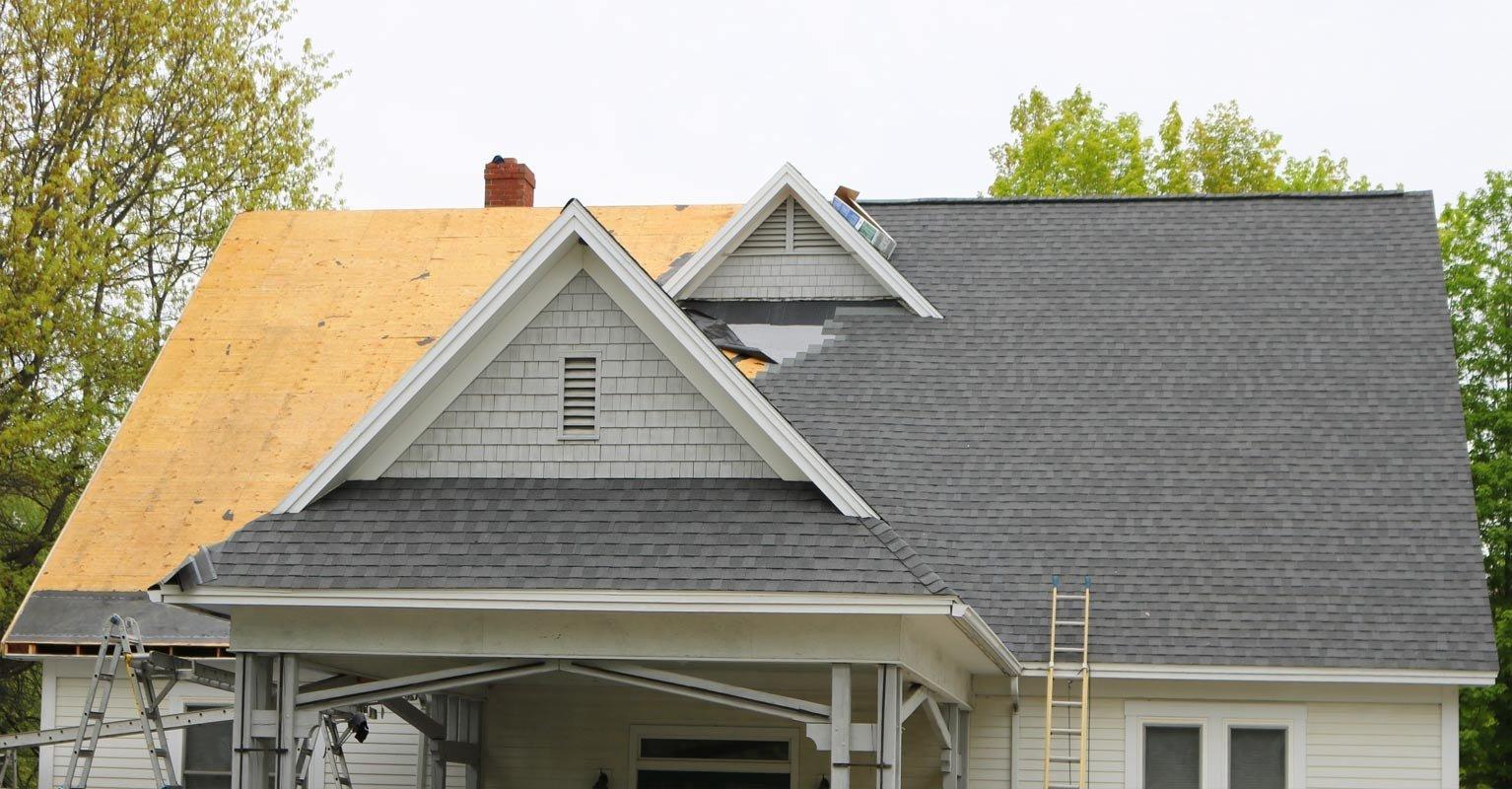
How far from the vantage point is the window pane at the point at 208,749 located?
20.5m

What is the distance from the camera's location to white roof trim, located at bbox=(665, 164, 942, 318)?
874 inches

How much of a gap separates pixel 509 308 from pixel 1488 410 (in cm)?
2140

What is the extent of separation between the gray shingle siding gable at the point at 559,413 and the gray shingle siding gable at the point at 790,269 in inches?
294

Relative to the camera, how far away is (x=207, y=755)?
2055 cm

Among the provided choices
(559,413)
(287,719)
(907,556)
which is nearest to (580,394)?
(559,413)

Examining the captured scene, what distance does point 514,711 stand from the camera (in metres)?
19.6

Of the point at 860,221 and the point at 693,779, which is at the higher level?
the point at 860,221

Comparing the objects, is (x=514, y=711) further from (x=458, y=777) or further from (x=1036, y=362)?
(x=1036, y=362)

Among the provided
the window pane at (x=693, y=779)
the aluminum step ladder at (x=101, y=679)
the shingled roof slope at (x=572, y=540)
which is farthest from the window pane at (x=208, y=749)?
the shingled roof slope at (x=572, y=540)

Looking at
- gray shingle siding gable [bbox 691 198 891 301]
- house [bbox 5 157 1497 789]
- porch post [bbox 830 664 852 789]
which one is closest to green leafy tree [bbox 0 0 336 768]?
house [bbox 5 157 1497 789]

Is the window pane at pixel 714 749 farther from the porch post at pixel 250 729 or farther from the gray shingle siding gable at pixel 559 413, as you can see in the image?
the porch post at pixel 250 729

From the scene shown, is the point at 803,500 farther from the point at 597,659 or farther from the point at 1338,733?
the point at 1338,733

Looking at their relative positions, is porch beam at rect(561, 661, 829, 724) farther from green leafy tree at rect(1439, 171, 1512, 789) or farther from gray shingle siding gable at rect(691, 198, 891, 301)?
green leafy tree at rect(1439, 171, 1512, 789)

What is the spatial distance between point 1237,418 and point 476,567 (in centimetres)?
1001
